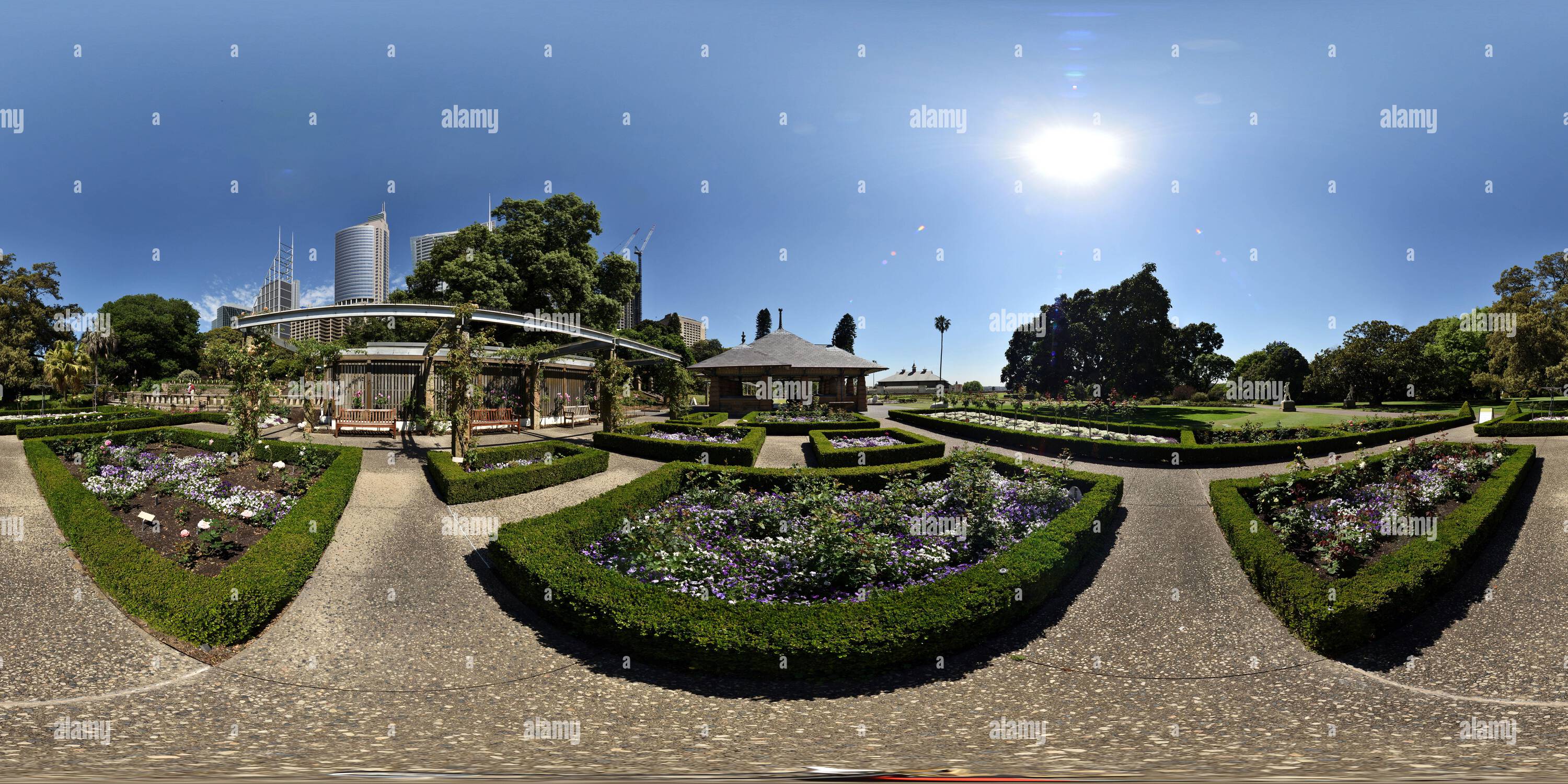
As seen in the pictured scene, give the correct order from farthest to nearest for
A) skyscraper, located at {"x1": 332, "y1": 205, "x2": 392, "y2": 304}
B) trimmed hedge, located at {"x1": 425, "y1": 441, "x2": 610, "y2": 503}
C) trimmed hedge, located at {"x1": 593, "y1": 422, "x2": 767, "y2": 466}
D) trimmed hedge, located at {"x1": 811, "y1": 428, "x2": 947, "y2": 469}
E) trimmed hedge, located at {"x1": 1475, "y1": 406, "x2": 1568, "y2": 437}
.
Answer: skyscraper, located at {"x1": 332, "y1": 205, "x2": 392, "y2": 304} < trimmed hedge, located at {"x1": 1475, "y1": 406, "x2": 1568, "y2": 437} < trimmed hedge, located at {"x1": 593, "y1": 422, "x2": 767, "y2": 466} < trimmed hedge, located at {"x1": 811, "y1": 428, "x2": 947, "y2": 469} < trimmed hedge, located at {"x1": 425, "y1": 441, "x2": 610, "y2": 503}

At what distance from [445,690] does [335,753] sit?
3.02 feet

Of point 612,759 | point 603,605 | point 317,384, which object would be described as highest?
point 317,384

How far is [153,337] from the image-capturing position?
194 ft

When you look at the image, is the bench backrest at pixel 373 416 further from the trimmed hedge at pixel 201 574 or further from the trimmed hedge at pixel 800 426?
the trimmed hedge at pixel 800 426

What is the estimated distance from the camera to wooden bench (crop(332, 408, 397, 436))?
19.7 metres

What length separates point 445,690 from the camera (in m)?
5.16

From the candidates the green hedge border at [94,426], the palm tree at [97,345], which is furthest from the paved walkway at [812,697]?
the palm tree at [97,345]

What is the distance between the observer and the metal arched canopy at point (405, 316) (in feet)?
60.8

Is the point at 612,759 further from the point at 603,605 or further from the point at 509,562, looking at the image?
the point at 509,562

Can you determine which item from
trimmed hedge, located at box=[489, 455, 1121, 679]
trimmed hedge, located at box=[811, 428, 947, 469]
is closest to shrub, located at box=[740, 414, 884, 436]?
trimmed hedge, located at box=[811, 428, 947, 469]

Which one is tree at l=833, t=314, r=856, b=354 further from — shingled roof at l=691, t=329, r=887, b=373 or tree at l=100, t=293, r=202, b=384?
tree at l=100, t=293, r=202, b=384

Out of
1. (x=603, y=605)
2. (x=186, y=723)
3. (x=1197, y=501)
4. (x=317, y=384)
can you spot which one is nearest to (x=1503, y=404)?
(x=1197, y=501)

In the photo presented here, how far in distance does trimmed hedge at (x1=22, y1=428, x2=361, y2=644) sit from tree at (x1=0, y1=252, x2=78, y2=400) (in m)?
42.3

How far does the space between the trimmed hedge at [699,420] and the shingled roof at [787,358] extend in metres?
8.90
